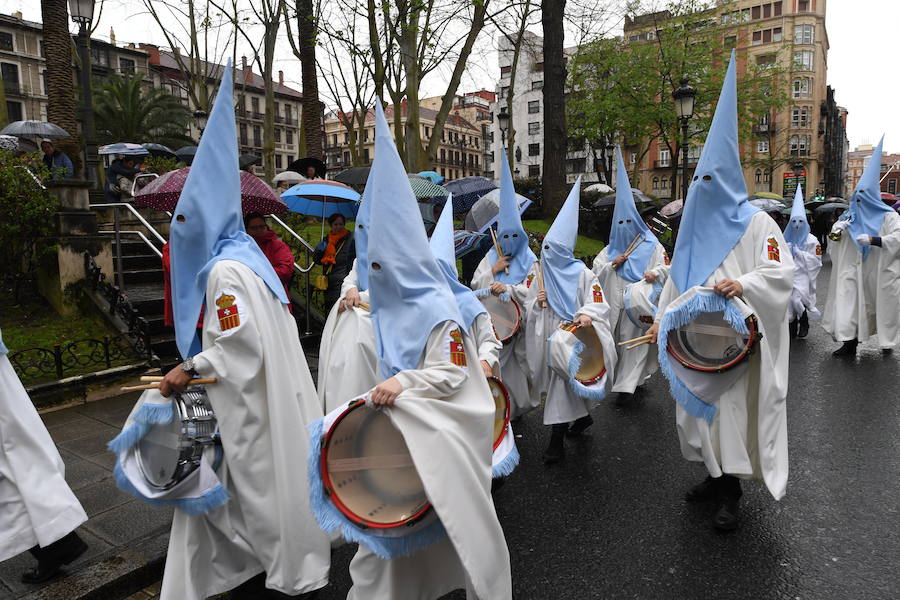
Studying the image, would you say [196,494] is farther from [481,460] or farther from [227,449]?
[481,460]

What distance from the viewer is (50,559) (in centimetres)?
330

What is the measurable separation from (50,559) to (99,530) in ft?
1.85

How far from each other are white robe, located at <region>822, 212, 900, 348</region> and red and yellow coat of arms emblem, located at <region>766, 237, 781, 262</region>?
18.8ft

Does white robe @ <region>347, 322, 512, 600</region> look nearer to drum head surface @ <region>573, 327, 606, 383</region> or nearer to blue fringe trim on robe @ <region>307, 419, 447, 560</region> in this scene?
blue fringe trim on robe @ <region>307, 419, 447, 560</region>

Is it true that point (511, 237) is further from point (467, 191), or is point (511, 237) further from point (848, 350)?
point (848, 350)

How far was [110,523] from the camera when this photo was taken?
155 inches

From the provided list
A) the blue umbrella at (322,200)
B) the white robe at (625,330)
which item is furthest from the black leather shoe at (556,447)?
the blue umbrella at (322,200)

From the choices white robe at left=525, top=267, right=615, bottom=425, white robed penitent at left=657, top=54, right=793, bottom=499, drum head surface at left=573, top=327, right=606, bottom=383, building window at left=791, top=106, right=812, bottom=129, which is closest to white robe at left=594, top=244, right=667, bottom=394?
white robe at left=525, top=267, right=615, bottom=425

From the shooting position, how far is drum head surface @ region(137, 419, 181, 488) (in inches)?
113

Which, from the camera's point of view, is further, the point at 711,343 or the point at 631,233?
the point at 631,233

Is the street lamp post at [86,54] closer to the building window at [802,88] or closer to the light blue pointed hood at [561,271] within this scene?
the light blue pointed hood at [561,271]

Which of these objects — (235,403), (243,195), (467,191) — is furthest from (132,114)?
(235,403)

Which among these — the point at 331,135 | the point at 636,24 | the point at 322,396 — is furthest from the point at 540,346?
the point at 331,135

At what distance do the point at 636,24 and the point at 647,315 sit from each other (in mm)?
50472
